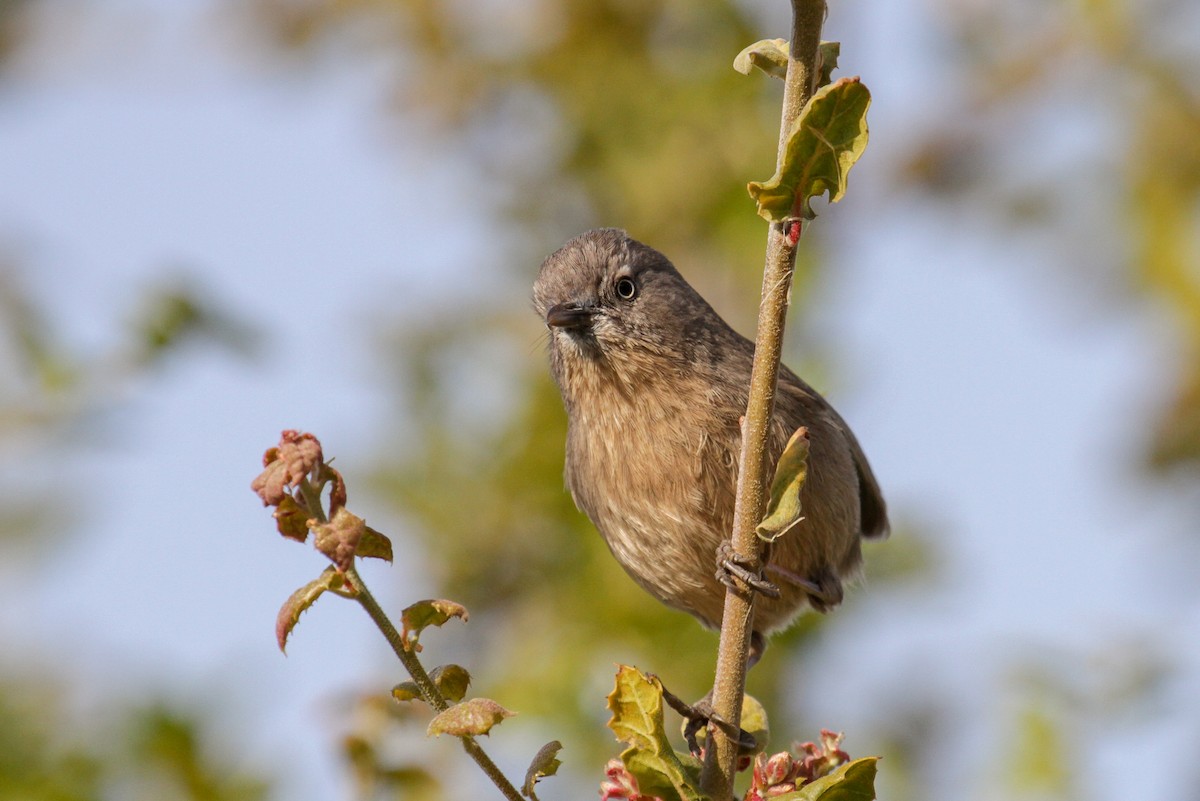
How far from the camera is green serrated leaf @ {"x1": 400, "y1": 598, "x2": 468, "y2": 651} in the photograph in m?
2.05

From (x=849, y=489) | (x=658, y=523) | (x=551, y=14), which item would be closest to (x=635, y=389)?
(x=658, y=523)

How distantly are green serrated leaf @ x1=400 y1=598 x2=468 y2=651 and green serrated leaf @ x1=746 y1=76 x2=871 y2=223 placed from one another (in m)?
0.72

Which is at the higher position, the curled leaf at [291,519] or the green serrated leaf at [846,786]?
the curled leaf at [291,519]

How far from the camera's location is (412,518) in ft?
18.6

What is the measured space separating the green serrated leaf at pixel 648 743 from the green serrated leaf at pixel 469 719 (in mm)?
367

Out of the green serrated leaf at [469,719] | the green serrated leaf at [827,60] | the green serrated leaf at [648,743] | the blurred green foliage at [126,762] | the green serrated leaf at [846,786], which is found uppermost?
the green serrated leaf at [827,60]

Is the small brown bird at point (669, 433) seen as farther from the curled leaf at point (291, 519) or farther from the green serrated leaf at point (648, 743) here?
the curled leaf at point (291, 519)

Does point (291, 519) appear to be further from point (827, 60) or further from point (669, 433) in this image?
point (669, 433)

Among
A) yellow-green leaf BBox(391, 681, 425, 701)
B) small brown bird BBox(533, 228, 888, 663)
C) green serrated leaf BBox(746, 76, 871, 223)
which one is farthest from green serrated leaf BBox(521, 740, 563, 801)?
small brown bird BBox(533, 228, 888, 663)

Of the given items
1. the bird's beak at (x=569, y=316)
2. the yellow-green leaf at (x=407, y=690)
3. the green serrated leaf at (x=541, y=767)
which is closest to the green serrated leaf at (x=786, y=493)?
the green serrated leaf at (x=541, y=767)

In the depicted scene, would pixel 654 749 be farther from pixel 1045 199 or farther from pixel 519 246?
pixel 1045 199

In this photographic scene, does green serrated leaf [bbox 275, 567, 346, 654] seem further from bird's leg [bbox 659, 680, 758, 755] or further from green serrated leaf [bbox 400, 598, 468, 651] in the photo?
bird's leg [bbox 659, 680, 758, 755]

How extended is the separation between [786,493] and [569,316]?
2149 mm

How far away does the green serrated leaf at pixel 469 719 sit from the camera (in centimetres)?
192
